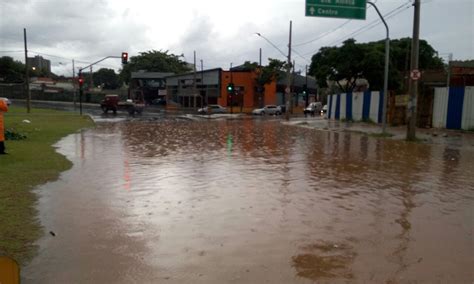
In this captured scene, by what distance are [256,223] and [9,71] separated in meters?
112

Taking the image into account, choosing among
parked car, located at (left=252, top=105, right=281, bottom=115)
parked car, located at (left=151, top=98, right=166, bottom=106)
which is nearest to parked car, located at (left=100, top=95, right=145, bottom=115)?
parked car, located at (left=252, top=105, right=281, bottom=115)

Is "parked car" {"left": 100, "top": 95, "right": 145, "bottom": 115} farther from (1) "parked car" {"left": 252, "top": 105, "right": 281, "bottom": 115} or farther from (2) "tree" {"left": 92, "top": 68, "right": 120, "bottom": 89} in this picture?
(2) "tree" {"left": 92, "top": 68, "right": 120, "bottom": 89}

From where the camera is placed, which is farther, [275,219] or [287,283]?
[275,219]

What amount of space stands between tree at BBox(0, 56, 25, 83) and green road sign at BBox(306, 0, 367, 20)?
98.6m

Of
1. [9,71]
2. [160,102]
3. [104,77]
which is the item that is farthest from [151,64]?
[104,77]

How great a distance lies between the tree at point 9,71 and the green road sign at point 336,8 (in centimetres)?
9862

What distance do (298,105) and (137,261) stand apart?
77244 mm

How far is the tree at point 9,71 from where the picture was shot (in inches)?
4108

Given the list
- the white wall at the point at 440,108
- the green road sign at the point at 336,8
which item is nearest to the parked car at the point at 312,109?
the white wall at the point at 440,108

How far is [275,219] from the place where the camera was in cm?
705

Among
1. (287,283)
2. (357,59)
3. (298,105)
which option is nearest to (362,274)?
(287,283)

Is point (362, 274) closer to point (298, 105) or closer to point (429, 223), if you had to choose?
point (429, 223)

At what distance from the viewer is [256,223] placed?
22.4 feet

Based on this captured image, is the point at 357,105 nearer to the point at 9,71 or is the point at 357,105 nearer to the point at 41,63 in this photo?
the point at 9,71
